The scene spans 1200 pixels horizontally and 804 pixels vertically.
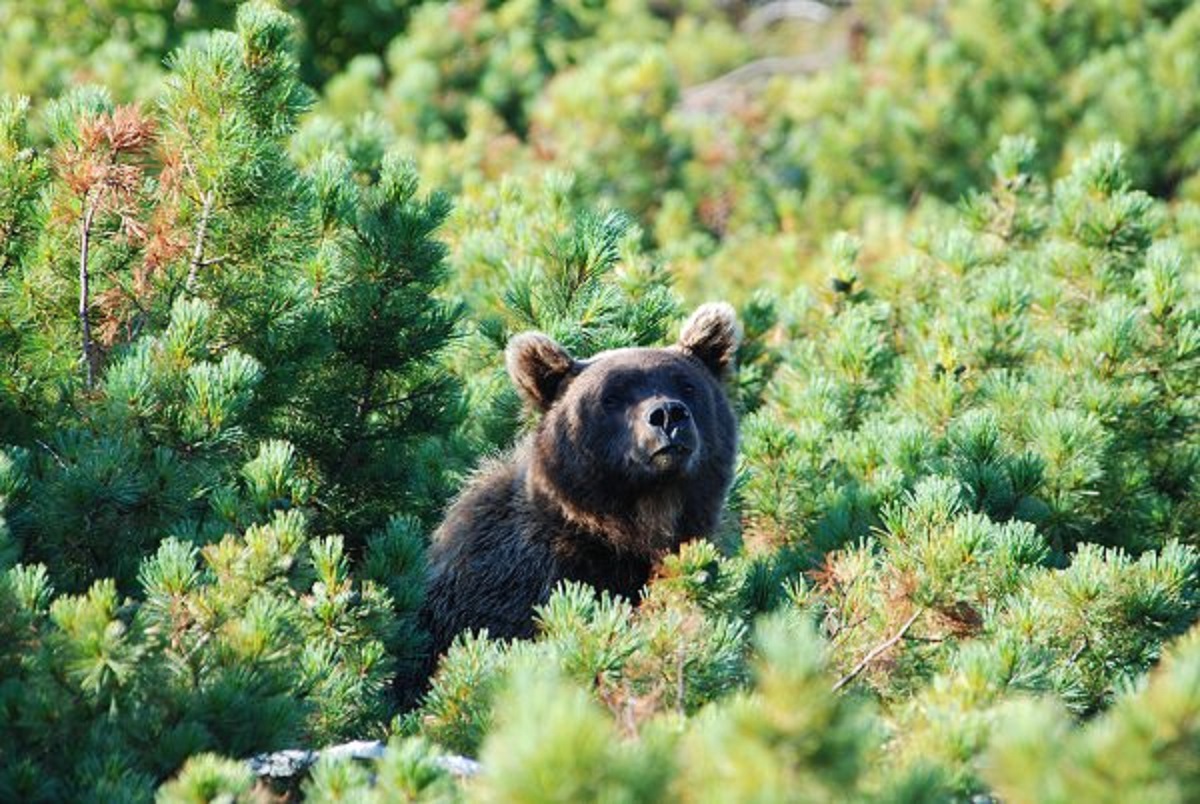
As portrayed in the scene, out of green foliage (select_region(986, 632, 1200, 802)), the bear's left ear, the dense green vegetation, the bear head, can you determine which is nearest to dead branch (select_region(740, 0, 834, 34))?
the dense green vegetation

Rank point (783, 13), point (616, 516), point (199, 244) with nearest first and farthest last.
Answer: point (199, 244) < point (616, 516) < point (783, 13)

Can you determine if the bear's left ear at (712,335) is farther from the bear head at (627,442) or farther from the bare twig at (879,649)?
the bare twig at (879,649)

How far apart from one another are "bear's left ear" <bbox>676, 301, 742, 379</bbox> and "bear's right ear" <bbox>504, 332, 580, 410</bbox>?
0.65 meters

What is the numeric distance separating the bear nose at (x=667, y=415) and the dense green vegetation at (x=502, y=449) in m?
0.76

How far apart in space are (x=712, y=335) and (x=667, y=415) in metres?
1.06

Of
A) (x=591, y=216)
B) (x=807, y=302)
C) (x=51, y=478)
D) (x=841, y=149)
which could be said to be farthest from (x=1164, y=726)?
(x=841, y=149)

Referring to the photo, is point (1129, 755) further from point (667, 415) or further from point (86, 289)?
point (86, 289)

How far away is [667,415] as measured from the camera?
29.1 feet

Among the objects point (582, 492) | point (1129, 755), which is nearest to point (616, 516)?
point (582, 492)

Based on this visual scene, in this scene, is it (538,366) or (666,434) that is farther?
(538,366)

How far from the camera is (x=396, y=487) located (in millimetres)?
8961

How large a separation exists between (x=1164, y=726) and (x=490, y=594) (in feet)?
15.9

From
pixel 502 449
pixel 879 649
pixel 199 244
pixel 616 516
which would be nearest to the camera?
pixel 879 649

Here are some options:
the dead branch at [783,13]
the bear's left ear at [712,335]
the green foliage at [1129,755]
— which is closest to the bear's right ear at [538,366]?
the bear's left ear at [712,335]
